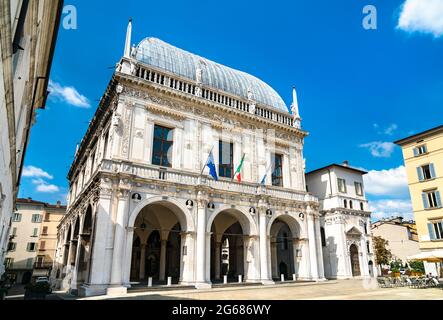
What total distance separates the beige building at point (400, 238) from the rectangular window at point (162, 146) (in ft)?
156

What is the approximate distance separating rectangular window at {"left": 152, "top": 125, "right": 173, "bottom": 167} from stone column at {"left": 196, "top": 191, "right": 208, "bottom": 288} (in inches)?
164

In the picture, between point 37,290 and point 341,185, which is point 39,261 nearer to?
point 37,290

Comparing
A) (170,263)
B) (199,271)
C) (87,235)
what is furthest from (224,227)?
(87,235)

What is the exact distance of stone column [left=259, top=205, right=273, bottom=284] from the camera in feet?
80.7

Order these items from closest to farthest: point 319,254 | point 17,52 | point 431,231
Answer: point 17,52
point 319,254
point 431,231

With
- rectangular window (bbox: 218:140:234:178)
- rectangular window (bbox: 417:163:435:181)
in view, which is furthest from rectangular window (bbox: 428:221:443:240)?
rectangular window (bbox: 218:140:234:178)

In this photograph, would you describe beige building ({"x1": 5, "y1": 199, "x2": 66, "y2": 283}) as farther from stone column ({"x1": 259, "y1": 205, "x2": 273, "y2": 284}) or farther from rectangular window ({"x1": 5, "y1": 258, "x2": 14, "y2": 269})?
stone column ({"x1": 259, "y1": 205, "x2": 273, "y2": 284})

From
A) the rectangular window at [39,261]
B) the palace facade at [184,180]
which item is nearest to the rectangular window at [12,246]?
the rectangular window at [39,261]

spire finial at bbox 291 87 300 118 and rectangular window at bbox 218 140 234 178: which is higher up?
spire finial at bbox 291 87 300 118

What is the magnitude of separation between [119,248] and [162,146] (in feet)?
28.8

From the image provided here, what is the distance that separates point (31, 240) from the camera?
185 ft

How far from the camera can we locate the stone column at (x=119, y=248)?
18.6 meters

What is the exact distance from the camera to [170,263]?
30.0 m

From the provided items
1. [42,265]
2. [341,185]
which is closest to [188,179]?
[341,185]
